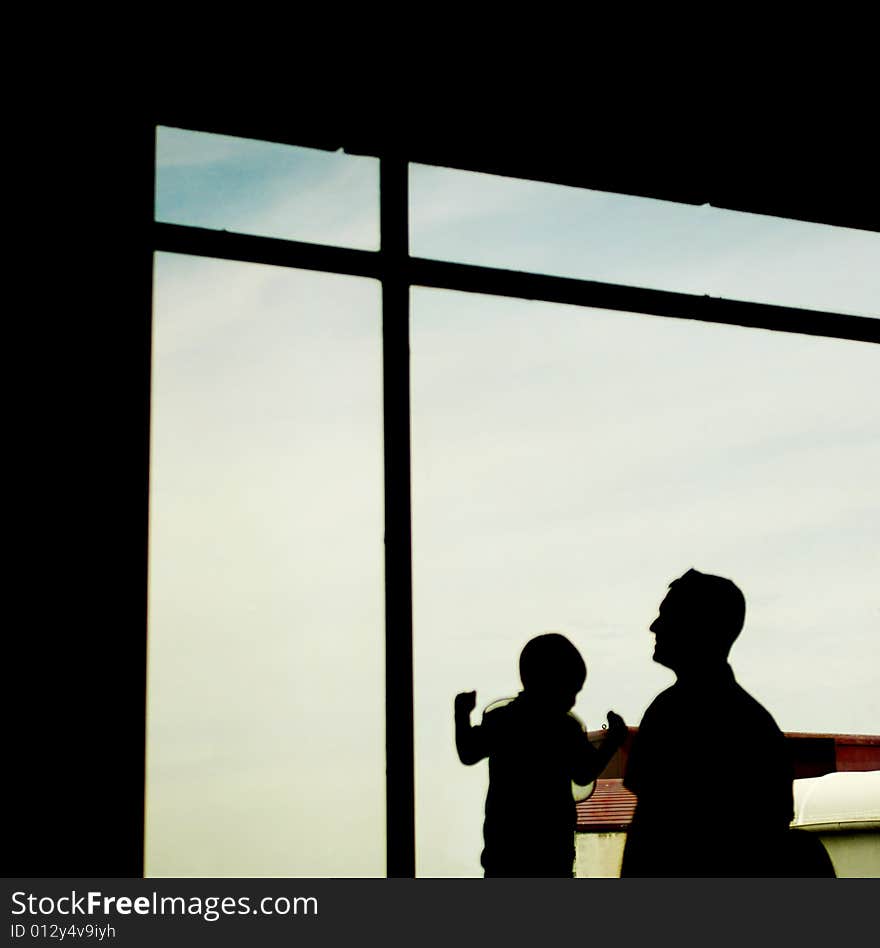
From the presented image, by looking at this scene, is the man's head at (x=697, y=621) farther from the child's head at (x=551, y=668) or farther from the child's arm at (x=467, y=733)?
the child's arm at (x=467, y=733)

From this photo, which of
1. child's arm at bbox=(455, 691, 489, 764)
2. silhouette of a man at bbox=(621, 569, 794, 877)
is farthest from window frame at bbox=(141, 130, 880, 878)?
silhouette of a man at bbox=(621, 569, 794, 877)

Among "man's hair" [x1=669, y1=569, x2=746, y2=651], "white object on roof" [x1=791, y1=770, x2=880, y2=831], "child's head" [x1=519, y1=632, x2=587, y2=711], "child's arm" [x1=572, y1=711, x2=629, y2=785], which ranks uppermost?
"man's hair" [x1=669, y1=569, x2=746, y2=651]

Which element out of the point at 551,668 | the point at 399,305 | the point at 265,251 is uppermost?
the point at 265,251

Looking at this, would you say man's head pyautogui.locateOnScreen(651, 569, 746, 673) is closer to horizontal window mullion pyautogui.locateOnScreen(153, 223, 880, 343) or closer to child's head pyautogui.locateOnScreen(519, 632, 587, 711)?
child's head pyautogui.locateOnScreen(519, 632, 587, 711)

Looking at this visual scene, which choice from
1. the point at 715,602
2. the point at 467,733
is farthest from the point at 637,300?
the point at 467,733

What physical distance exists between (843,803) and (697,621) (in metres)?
5.71

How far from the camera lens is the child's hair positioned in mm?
3303

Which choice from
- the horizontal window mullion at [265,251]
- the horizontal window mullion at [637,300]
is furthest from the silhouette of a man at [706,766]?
the horizontal window mullion at [265,251]

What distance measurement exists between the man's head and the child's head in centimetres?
41

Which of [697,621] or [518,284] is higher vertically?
[518,284]

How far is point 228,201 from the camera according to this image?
292cm

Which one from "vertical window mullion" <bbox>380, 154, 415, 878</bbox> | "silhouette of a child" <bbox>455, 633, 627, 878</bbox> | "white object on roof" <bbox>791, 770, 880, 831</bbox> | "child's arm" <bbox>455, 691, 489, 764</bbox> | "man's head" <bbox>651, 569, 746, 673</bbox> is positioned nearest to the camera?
"vertical window mullion" <bbox>380, 154, 415, 878</bbox>

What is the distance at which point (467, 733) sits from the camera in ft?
10.2

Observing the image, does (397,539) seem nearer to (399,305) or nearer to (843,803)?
(399,305)
